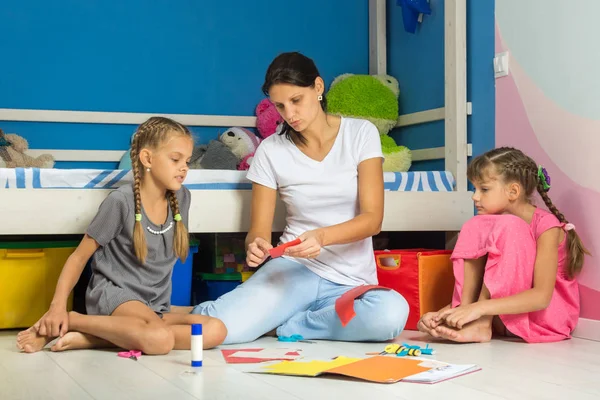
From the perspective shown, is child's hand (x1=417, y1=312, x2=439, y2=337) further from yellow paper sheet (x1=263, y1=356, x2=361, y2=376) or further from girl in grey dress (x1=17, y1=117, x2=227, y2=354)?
girl in grey dress (x1=17, y1=117, x2=227, y2=354)

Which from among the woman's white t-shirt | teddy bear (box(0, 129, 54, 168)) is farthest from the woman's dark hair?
teddy bear (box(0, 129, 54, 168))

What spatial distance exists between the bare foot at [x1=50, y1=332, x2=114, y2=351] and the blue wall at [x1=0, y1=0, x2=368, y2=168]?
1244mm

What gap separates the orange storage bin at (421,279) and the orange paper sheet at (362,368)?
2.24ft

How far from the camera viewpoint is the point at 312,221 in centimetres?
221

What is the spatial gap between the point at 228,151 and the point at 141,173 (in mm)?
895

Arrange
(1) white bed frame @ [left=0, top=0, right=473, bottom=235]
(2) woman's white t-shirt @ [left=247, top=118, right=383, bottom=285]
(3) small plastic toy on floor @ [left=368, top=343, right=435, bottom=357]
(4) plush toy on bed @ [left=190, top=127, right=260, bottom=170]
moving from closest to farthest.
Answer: (3) small plastic toy on floor @ [left=368, top=343, right=435, bottom=357]
(2) woman's white t-shirt @ [left=247, top=118, right=383, bottom=285]
(1) white bed frame @ [left=0, top=0, right=473, bottom=235]
(4) plush toy on bed @ [left=190, top=127, right=260, bottom=170]

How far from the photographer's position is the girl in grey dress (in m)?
1.91

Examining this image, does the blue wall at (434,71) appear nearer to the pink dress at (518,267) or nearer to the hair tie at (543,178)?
the hair tie at (543,178)

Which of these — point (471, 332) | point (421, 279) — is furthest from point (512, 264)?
point (421, 279)

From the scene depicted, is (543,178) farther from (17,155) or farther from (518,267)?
(17,155)

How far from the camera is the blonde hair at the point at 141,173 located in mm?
2039

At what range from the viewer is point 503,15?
2.66 metres

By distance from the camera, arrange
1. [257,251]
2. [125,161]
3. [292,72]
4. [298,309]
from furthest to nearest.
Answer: [125,161] < [298,309] < [292,72] < [257,251]

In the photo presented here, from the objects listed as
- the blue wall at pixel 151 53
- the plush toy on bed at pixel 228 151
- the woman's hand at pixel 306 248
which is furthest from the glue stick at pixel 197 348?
the blue wall at pixel 151 53
